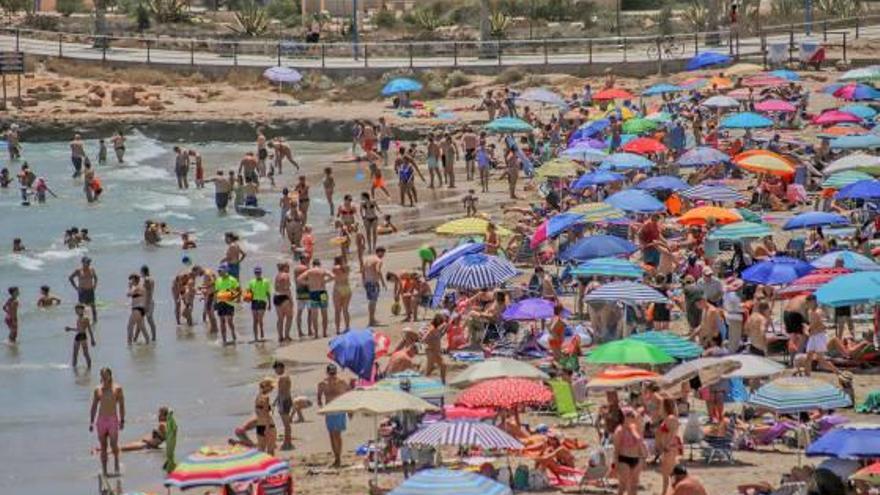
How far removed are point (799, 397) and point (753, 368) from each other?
1089 millimetres

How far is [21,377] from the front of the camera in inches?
878

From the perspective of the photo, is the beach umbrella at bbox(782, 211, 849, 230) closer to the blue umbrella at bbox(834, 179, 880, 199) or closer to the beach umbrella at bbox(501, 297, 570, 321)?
the blue umbrella at bbox(834, 179, 880, 199)

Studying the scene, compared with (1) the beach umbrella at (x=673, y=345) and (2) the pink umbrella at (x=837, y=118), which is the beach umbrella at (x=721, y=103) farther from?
(1) the beach umbrella at (x=673, y=345)

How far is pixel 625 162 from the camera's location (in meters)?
28.4

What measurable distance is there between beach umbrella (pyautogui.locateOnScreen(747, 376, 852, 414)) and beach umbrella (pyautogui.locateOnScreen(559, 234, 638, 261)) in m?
6.40

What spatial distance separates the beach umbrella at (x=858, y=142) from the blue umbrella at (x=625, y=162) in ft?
9.84

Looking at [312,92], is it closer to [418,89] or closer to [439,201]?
[418,89]

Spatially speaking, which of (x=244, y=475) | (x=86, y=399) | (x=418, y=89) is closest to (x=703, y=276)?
(x=86, y=399)

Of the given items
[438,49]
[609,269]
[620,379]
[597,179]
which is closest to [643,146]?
[597,179]

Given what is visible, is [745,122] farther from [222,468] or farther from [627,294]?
[222,468]

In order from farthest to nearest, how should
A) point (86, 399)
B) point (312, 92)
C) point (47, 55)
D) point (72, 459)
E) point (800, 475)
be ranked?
point (47, 55) → point (312, 92) → point (86, 399) → point (72, 459) → point (800, 475)

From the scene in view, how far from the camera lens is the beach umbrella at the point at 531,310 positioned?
20062 millimetres

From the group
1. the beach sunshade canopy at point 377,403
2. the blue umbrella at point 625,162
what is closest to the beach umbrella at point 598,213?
the blue umbrella at point 625,162

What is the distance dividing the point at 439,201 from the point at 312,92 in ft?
50.0
